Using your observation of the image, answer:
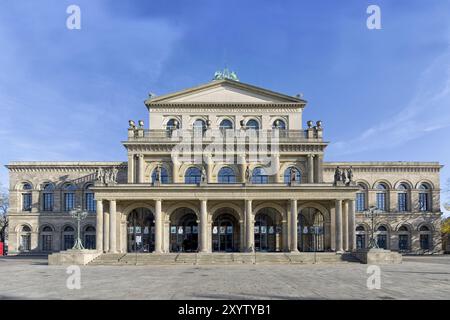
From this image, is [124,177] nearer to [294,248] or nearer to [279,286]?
[294,248]

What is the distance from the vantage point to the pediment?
53375mm

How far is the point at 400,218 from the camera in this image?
186 feet

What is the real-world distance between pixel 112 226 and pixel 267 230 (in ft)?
53.9

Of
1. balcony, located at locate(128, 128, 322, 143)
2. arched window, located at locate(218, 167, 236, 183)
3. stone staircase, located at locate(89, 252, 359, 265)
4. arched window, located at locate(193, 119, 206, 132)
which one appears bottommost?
stone staircase, located at locate(89, 252, 359, 265)

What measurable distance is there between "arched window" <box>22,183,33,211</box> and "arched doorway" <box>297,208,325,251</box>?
33496 millimetres

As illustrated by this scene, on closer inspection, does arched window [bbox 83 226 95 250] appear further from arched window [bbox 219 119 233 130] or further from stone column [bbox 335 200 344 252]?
stone column [bbox 335 200 344 252]

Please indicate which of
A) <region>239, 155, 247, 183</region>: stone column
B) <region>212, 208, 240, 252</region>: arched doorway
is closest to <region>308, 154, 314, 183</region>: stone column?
<region>239, 155, 247, 183</region>: stone column

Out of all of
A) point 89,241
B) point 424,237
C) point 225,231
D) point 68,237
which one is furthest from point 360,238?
point 68,237

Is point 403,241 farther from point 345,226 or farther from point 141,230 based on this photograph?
point 141,230

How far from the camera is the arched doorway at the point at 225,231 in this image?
1919 inches

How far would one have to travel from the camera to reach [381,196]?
5712cm

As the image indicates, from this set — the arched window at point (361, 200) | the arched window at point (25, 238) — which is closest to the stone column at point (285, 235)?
the arched window at point (361, 200)

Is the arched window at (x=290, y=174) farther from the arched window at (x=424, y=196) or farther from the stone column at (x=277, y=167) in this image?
the arched window at (x=424, y=196)
